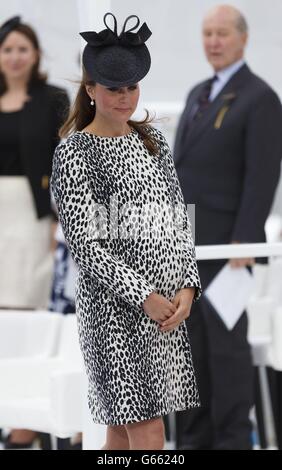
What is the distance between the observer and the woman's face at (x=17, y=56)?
5.61m

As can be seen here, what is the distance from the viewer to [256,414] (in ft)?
19.6

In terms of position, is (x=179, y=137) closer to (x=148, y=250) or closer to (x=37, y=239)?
(x=37, y=239)

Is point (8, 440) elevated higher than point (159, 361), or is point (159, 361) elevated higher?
point (159, 361)

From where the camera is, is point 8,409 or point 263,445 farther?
point 263,445

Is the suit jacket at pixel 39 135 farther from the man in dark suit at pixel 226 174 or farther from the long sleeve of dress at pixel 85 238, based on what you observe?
the long sleeve of dress at pixel 85 238

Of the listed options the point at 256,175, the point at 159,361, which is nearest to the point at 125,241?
the point at 159,361

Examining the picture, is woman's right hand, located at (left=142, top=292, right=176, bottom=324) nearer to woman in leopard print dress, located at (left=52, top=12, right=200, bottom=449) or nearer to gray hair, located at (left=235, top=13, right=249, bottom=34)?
woman in leopard print dress, located at (left=52, top=12, right=200, bottom=449)

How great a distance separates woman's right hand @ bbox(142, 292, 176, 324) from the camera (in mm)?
3533

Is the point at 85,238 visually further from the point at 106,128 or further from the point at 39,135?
the point at 39,135

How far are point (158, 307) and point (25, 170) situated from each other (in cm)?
236

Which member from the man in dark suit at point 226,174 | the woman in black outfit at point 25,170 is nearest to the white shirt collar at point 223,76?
the man in dark suit at point 226,174

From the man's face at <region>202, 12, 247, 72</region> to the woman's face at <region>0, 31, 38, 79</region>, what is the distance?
980 mm

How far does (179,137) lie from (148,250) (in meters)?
1.62

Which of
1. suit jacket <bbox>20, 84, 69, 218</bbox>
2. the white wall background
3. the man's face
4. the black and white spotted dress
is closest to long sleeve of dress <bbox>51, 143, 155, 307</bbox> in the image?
the black and white spotted dress
